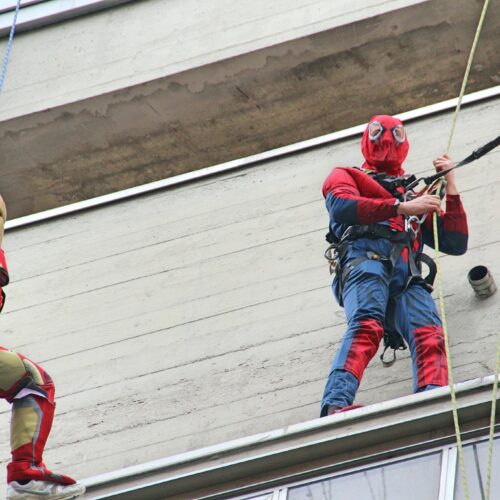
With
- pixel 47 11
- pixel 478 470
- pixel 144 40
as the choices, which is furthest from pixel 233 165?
pixel 478 470

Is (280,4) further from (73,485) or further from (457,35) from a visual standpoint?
(73,485)

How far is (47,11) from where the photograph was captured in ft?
34.1

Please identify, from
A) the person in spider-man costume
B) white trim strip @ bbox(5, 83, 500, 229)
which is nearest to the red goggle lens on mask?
the person in spider-man costume

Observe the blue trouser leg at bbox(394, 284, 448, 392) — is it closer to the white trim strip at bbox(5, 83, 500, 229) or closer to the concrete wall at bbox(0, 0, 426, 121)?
the white trim strip at bbox(5, 83, 500, 229)

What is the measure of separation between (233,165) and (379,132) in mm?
2302

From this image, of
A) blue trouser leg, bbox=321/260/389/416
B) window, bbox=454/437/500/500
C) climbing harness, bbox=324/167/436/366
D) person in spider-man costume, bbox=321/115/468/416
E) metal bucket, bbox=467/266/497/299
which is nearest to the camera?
window, bbox=454/437/500/500

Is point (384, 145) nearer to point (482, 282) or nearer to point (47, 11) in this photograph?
point (482, 282)

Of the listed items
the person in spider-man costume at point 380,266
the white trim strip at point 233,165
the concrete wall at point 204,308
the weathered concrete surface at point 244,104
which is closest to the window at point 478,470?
the person in spider-man costume at point 380,266

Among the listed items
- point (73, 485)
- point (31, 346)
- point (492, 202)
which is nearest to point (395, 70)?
point (492, 202)

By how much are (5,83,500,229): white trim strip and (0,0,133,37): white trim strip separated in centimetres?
126

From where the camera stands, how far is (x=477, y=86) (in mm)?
9953

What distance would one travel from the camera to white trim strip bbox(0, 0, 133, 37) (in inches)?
406

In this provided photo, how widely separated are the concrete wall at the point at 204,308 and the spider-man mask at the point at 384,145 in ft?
2.86

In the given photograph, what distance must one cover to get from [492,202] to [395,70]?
148 cm
